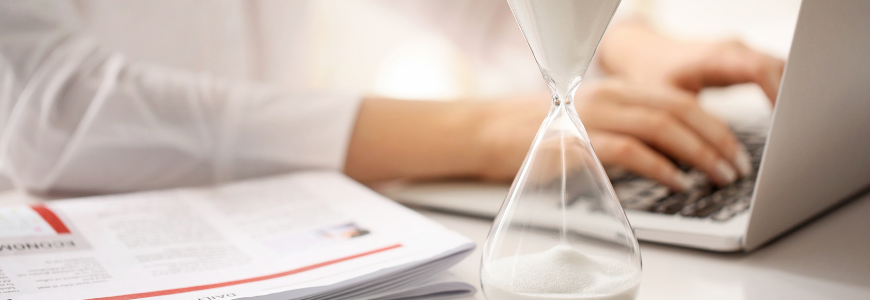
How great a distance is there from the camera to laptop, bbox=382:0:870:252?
302 millimetres

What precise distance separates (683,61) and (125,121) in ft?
2.21

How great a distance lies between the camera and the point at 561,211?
27 centimetres

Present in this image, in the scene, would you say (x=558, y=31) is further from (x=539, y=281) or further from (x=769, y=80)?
(x=769, y=80)

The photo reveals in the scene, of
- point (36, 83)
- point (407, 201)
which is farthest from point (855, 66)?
point (36, 83)

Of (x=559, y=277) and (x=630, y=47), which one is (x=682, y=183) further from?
(x=630, y=47)

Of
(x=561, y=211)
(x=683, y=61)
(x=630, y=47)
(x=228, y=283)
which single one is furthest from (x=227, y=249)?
(x=630, y=47)

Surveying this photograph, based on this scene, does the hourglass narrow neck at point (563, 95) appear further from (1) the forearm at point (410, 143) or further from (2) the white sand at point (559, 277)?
(1) the forearm at point (410, 143)

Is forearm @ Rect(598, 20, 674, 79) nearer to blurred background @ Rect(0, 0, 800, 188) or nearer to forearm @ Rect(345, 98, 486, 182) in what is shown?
blurred background @ Rect(0, 0, 800, 188)

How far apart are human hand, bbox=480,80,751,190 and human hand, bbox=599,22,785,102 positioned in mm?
92

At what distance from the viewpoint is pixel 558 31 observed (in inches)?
9.2

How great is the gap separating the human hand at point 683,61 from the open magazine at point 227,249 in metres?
0.41

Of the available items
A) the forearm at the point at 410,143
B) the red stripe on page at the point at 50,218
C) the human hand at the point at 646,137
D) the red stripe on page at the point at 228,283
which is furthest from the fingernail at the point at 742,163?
the red stripe on page at the point at 50,218

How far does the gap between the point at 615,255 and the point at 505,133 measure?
31 centimetres

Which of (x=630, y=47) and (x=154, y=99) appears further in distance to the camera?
(x=630, y=47)
